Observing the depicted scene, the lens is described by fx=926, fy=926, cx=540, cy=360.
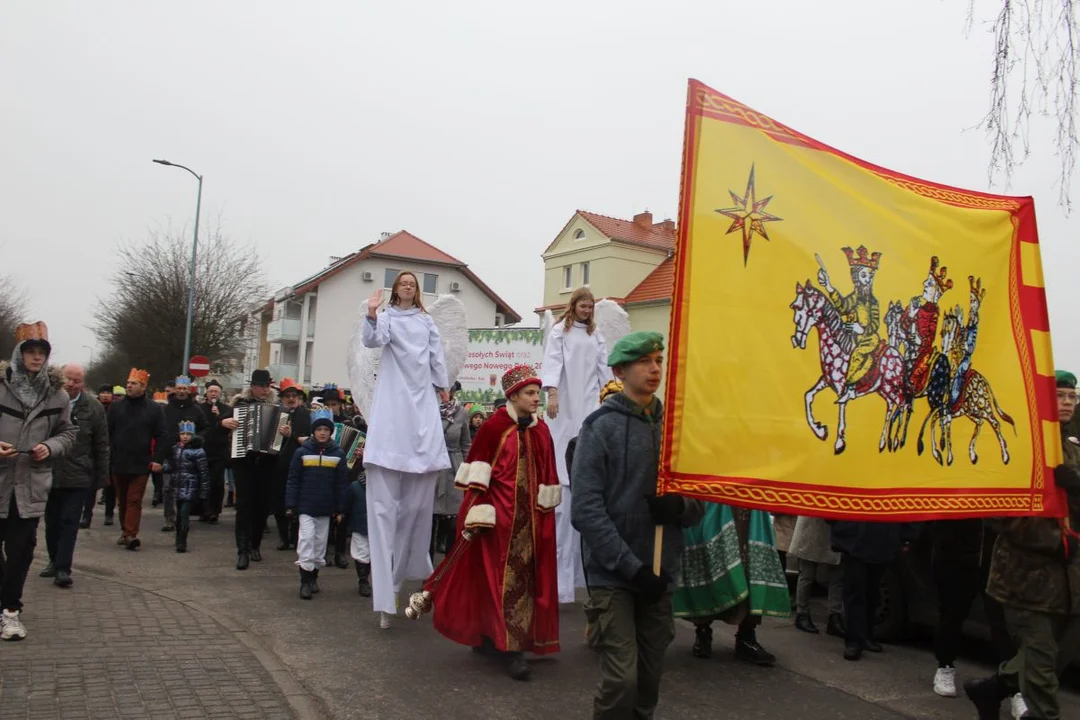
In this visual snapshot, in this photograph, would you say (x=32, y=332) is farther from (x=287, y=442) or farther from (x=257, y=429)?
(x=287, y=442)

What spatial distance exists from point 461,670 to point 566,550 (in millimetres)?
1894

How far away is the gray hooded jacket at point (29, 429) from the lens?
6.02 meters

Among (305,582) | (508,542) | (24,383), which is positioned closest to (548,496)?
(508,542)

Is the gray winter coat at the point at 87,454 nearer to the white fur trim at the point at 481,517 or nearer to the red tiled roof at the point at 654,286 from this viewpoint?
the white fur trim at the point at 481,517

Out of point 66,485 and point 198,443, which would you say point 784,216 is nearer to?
point 66,485

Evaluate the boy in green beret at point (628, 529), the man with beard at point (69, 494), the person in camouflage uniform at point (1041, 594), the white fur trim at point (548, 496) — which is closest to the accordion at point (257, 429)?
the man with beard at point (69, 494)

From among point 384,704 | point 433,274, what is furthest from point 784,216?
point 433,274

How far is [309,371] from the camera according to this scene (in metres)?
61.5

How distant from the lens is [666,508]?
11.5 ft

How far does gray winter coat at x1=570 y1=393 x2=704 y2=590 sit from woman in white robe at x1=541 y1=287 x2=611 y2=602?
3276 millimetres

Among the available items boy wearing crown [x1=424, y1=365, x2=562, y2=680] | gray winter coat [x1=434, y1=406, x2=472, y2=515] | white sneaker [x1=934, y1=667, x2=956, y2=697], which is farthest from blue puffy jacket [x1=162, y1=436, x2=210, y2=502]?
white sneaker [x1=934, y1=667, x2=956, y2=697]

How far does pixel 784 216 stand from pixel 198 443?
8.91m

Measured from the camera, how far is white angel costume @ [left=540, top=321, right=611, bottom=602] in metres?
7.31

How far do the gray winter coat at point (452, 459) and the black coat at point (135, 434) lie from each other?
127 inches
